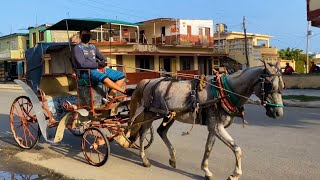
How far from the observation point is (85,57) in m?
7.73

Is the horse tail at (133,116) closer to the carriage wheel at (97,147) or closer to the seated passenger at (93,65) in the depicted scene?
the carriage wheel at (97,147)

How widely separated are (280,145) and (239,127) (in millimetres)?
2485

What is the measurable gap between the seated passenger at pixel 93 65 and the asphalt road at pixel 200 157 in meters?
1.43

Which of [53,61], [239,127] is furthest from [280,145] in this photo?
[53,61]

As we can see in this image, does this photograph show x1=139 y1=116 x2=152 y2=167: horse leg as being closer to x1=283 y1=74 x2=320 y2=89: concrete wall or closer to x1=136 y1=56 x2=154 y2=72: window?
x1=283 y1=74 x2=320 y2=89: concrete wall

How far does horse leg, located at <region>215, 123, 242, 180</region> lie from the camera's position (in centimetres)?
561

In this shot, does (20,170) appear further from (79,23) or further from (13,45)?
(13,45)

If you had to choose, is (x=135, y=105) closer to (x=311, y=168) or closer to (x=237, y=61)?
(x=311, y=168)

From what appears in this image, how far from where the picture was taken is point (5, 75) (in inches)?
2290

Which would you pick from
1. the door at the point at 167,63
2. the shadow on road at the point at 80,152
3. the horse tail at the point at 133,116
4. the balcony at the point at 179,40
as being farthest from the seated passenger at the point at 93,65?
the door at the point at 167,63

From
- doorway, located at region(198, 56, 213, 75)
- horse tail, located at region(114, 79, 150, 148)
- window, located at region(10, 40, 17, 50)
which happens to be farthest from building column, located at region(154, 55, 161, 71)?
horse tail, located at region(114, 79, 150, 148)

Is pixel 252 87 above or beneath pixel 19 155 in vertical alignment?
above

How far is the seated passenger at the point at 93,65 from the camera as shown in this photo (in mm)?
7637

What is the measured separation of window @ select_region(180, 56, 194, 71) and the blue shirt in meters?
43.1
